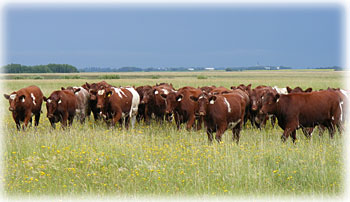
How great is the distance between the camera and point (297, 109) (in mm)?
12211

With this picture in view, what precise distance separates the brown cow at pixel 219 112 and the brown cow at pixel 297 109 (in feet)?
2.85

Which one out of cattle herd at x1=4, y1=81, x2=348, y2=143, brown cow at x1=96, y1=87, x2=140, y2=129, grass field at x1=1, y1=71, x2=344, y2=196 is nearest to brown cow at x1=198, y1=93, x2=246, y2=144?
cattle herd at x1=4, y1=81, x2=348, y2=143

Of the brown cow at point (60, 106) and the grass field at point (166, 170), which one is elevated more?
the brown cow at point (60, 106)

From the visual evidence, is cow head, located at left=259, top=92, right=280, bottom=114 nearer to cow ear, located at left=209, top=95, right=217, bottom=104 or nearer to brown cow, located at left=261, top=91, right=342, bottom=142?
brown cow, located at left=261, top=91, right=342, bottom=142

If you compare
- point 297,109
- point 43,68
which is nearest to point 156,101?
point 297,109

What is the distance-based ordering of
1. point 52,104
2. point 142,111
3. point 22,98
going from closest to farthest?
point 22,98 < point 52,104 < point 142,111

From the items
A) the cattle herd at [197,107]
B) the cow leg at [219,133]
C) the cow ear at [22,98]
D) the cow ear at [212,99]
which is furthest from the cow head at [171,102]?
the cow ear at [22,98]

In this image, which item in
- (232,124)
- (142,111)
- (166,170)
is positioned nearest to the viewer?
(166,170)

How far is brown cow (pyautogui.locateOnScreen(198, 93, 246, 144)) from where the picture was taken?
38.6ft

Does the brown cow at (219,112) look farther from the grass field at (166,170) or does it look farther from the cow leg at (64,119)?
the cow leg at (64,119)

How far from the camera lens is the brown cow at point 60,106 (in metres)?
14.2

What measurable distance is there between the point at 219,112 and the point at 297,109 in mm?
2325

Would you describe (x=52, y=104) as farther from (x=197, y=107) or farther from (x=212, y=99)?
(x=212, y=99)

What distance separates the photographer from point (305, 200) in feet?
25.4
